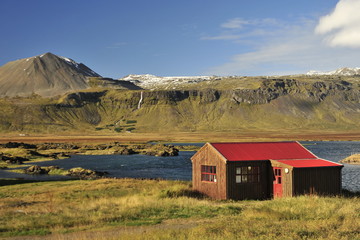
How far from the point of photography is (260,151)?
39094 millimetres

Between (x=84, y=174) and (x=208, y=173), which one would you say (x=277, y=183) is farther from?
(x=84, y=174)

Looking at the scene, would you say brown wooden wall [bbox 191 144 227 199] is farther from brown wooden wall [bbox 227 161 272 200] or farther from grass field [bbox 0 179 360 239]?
grass field [bbox 0 179 360 239]

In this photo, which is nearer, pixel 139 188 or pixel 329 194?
pixel 329 194

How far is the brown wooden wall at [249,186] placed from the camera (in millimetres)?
36438

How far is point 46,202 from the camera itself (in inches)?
1444

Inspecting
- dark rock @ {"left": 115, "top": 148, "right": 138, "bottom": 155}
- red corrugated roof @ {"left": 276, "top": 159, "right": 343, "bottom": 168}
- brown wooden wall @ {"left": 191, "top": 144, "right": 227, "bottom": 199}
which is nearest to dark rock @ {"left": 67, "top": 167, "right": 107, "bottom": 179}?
brown wooden wall @ {"left": 191, "top": 144, "right": 227, "bottom": 199}

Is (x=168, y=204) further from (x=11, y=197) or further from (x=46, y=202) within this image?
(x=11, y=197)

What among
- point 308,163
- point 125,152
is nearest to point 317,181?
point 308,163

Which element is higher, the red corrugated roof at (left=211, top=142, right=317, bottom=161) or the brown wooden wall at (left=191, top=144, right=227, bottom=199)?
the red corrugated roof at (left=211, top=142, right=317, bottom=161)

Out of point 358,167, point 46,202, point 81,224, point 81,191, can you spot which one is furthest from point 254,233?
point 358,167

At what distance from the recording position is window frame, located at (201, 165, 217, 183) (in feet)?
125

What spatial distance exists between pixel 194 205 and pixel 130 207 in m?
4.64

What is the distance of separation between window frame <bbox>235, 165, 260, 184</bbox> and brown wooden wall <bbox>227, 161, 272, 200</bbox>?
0.27 meters

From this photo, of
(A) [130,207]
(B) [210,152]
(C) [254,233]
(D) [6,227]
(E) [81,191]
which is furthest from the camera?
(E) [81,191]
